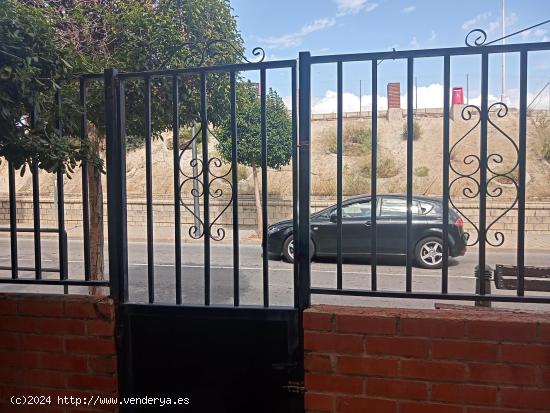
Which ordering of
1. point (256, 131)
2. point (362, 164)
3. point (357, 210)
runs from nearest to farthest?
point (256, 131)
point (357, 210)
point (362, 164)

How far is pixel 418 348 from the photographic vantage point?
1828mm

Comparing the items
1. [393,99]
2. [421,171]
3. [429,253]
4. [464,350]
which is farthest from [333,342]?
[421,171]

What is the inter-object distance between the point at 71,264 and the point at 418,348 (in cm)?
934

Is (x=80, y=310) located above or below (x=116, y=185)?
below

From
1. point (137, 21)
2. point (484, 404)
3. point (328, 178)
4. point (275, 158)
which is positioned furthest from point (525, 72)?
point (328, 178)

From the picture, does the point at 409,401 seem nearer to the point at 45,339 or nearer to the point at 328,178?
the point at 45,339

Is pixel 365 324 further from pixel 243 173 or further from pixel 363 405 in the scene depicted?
pixel 243 173

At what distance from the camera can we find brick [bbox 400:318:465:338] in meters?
1.79

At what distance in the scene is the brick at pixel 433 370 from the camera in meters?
1.80

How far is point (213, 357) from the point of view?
82.0 inches

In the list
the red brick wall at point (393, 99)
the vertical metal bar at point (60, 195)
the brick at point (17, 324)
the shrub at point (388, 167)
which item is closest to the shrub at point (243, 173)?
the shrub at point (388, 167)

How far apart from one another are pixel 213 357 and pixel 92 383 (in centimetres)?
64

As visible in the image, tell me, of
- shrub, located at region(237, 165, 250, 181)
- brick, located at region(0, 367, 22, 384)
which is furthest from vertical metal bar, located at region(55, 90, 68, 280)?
shrub, located at region(237, 165, 250, 181)

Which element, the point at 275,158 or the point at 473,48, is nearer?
the point at 473,48
